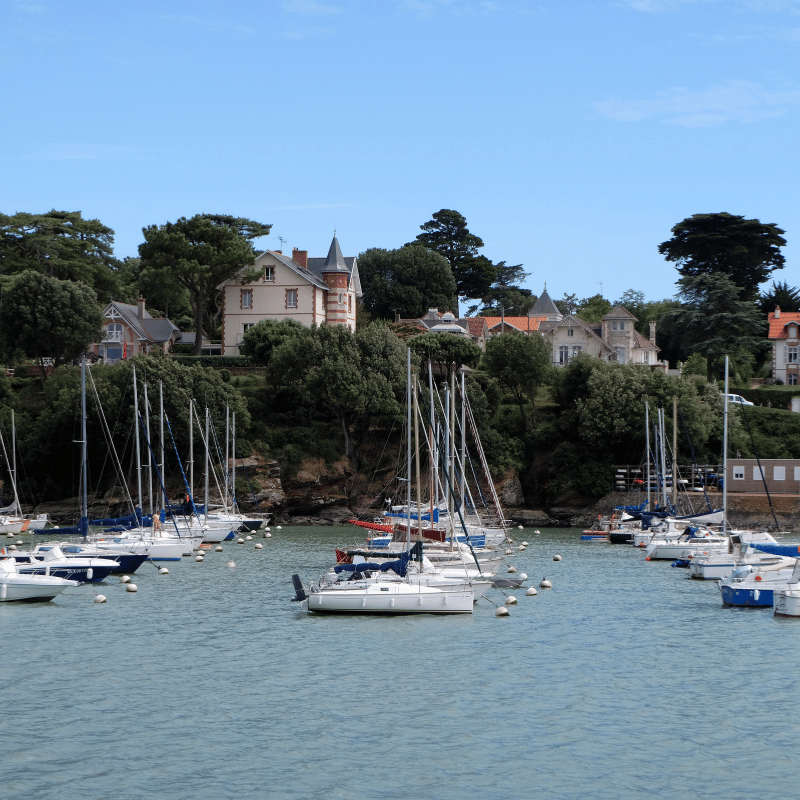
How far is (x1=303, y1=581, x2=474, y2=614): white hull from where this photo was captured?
39906 mm

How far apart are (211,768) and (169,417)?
6751cm

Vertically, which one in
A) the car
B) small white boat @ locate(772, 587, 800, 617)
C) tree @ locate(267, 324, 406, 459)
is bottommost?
small white boat @ locate(772, 587, 800, 617)

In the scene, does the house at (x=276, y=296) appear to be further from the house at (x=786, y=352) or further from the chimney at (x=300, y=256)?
the house at (x=786, y=352)

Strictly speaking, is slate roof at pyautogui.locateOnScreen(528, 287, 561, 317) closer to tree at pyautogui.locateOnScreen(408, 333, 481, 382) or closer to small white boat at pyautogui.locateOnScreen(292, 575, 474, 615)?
tree at pyautogui.locateOnScreen(408, 333, 481, 382)

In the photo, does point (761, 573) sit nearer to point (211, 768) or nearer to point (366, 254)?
point (211, 768)

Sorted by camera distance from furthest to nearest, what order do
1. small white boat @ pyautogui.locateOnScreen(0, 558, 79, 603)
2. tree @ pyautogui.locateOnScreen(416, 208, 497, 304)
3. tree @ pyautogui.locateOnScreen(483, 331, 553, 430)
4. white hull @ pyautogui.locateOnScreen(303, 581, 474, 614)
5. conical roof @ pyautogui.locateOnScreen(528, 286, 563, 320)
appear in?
tree @ pyautogui.locateOnScreen(416, 208, 497, 304)
conical roof @ pyautogui.locateOnScreen(528, 286, 563, 320)
tree @ pyautogui.locateOnScreen(483, 331, 553, 430)
small white boat @ pyautogui.locateOnScreen(0, 558, 79, 603)
white hull @ pyautogui.locateOnScreen(303, 581, 474, 614)

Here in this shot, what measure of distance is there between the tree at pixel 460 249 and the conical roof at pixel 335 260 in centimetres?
4119

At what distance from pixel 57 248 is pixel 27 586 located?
81299mm

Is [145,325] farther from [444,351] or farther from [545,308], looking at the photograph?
[545,308]

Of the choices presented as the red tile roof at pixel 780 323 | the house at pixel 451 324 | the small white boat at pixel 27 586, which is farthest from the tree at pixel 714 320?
the small white boat at pixel 27 586

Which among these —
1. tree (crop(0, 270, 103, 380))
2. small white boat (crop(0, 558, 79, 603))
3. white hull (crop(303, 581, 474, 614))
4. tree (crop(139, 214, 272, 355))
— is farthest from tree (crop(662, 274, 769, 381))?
small white boat (crop(0, 558, 79, 603))

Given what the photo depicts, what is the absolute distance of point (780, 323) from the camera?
12012cm

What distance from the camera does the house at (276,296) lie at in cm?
11194

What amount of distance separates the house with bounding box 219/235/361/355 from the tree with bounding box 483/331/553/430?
57.5 feet
